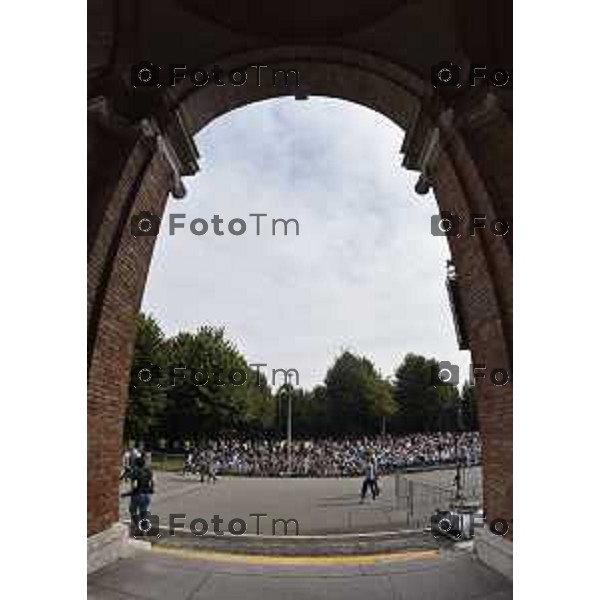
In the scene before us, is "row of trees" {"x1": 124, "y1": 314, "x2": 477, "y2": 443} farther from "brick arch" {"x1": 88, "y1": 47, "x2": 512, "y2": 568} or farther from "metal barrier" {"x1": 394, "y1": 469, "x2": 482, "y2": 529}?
"brick arch" {"x1": 88, "y1": 47, "x2": 512, "y2": 568}

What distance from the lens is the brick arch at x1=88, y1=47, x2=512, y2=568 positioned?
309 inches

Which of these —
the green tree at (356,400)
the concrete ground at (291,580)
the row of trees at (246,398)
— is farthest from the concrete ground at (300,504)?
the green tree at (356,400)

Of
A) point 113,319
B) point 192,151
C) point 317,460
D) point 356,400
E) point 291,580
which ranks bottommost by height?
point 317,460

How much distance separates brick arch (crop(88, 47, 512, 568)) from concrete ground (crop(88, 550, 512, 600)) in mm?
685

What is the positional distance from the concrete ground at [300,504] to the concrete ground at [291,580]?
4790 mm

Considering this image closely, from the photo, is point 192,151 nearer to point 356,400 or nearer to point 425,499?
point 425,499

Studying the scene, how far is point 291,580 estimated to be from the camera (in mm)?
8195

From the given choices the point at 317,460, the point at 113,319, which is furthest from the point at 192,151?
the point at 317,460

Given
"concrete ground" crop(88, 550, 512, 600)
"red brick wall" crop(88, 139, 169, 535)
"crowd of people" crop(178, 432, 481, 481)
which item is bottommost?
"crowd of people" crop(178, 432, 481, 481)

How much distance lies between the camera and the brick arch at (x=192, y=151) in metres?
7.84

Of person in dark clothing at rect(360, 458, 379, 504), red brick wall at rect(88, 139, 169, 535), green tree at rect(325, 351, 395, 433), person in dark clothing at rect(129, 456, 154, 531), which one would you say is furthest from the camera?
green tree at rect(325, 351, 395, 433)

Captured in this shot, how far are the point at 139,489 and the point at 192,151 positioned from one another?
18.0 ft

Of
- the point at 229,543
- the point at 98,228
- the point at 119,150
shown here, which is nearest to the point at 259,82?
the point at 119,150

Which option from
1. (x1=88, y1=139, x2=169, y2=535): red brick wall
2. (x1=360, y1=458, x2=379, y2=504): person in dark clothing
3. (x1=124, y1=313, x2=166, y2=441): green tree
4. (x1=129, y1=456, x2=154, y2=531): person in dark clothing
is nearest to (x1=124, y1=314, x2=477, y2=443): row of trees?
(x1=124, y1=313, x2=166, y2=441): green tree
